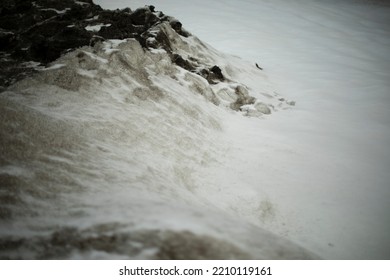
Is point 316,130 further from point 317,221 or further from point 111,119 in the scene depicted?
point 111,119

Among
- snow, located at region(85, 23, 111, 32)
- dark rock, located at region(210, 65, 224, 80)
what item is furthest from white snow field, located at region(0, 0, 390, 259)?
snow, located at region(85, 23, 111, 32)

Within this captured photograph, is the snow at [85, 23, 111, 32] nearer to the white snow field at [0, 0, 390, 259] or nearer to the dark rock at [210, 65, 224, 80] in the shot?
the white snow field at [0, 0, 390, 259]

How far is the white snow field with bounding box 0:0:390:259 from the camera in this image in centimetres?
201

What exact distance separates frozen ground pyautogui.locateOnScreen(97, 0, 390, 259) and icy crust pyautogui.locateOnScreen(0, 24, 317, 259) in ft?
2.72

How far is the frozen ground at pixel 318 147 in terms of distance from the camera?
152 inches

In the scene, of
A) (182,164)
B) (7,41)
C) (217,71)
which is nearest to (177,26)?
(217,71)

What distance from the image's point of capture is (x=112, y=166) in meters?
3.04

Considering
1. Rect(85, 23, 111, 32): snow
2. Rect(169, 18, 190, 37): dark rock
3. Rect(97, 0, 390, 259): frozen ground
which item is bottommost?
Rect(97, 0, 390, 259): frozen ground

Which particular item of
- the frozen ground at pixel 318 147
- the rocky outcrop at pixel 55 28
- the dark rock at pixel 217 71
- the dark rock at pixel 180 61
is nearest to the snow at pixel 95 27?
the rocky outcrop at pixel 55 28

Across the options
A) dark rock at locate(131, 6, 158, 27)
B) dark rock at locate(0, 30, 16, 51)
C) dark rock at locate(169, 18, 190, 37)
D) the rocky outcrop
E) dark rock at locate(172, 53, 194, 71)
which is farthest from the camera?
dark rock at locate(169, 18, 190, 37)

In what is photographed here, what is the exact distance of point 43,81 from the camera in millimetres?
4465

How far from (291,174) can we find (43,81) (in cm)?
510

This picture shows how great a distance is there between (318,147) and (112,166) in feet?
16.8

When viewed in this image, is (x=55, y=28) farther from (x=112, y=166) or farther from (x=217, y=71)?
(x=112, y=166)
